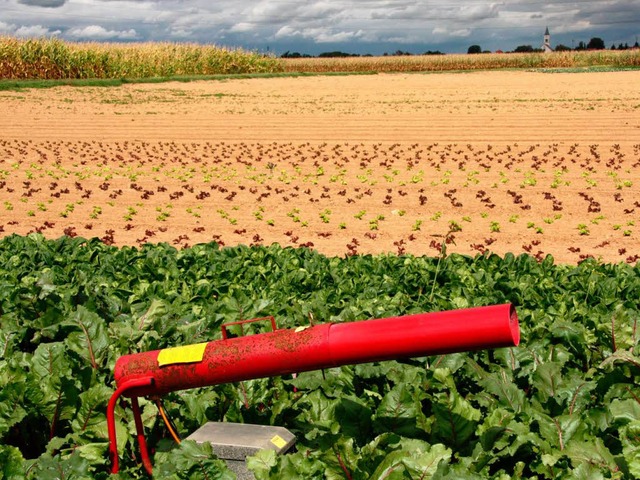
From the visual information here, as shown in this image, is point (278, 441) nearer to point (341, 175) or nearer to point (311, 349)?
point (311, 349)

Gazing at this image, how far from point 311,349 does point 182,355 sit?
24.0 inches

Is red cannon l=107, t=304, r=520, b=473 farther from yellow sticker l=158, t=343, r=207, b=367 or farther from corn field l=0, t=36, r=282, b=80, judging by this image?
corn field l=0, t=36, r=282, b=80

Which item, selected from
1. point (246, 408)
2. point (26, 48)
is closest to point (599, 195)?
point (246, 408)

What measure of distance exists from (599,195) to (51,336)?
987 cm

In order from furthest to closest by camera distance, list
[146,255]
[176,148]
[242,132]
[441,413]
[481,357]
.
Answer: [242,132]
[176,148]
[146,255]
[481,357]
[441,413]

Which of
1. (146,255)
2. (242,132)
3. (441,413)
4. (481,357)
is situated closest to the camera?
(441,413)

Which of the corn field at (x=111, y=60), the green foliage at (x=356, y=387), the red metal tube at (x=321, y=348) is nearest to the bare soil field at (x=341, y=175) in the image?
the green foliage at (x=356, y=387)

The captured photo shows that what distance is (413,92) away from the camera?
34.1 meters

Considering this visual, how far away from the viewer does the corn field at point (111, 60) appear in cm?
4188

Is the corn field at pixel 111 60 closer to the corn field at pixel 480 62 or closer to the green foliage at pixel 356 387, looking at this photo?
the corn field at pixel 480 62

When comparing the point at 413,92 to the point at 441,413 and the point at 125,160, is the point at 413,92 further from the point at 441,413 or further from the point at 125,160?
the point at 441,413

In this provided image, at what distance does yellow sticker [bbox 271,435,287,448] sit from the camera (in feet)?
10.8

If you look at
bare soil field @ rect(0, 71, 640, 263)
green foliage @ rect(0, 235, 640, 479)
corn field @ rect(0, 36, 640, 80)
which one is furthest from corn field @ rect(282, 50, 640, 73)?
green foliage @ rect(0, 235, 640, 479)

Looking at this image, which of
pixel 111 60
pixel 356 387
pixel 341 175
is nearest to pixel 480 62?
pixel 111 60
